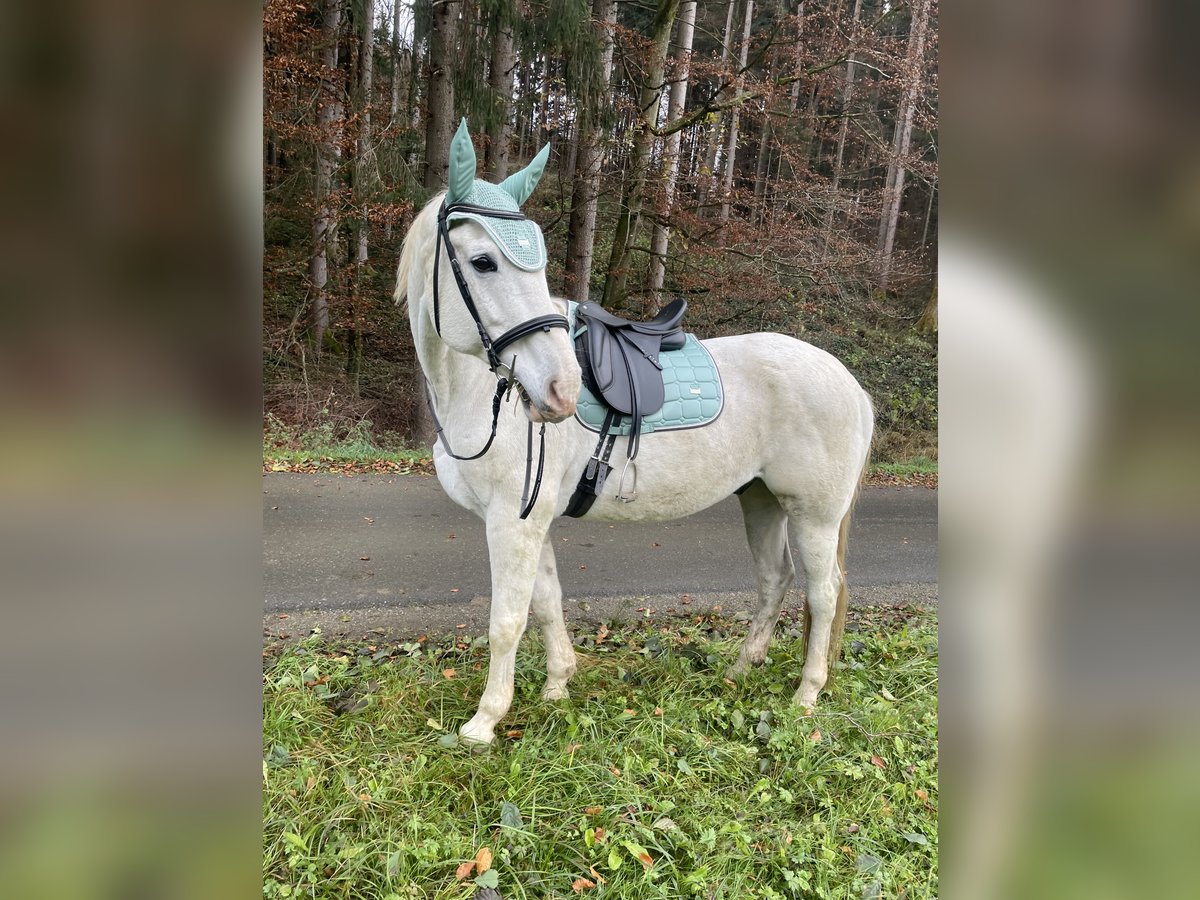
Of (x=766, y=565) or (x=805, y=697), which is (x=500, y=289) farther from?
(x=805, y=697)

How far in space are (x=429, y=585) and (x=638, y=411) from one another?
8.94 feet

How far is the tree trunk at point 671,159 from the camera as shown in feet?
26.9

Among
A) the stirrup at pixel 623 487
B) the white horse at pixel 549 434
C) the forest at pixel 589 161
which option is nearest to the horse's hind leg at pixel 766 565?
the white horse at pixel 549 434

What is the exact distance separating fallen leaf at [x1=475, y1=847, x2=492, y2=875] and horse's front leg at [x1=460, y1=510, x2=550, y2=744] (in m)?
0.61

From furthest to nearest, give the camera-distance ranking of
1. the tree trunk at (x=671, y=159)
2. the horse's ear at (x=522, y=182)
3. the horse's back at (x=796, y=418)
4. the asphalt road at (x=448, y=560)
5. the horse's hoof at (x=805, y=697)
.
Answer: the tree trunk at (x=671, y=159) < the asphalt road at (x=448, y=560) < the horse's hoof at (x=805, y=697) < the horse's back at (x=796, y=418) < the horse's ear at (x=522, y=182)

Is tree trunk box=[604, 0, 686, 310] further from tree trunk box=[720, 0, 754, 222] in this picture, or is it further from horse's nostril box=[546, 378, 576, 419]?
horse's nostril box=[546, 378, 576, 419]

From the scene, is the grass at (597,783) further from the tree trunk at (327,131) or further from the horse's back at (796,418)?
the tree trunk at (327,131)

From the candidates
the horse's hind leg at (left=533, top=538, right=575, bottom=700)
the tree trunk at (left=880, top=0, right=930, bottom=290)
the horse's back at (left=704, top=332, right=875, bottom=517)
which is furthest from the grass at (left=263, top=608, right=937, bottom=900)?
the tree trunk at (left=880, top=0, right=930, bottom=290)

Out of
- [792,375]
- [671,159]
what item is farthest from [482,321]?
[671,159]
